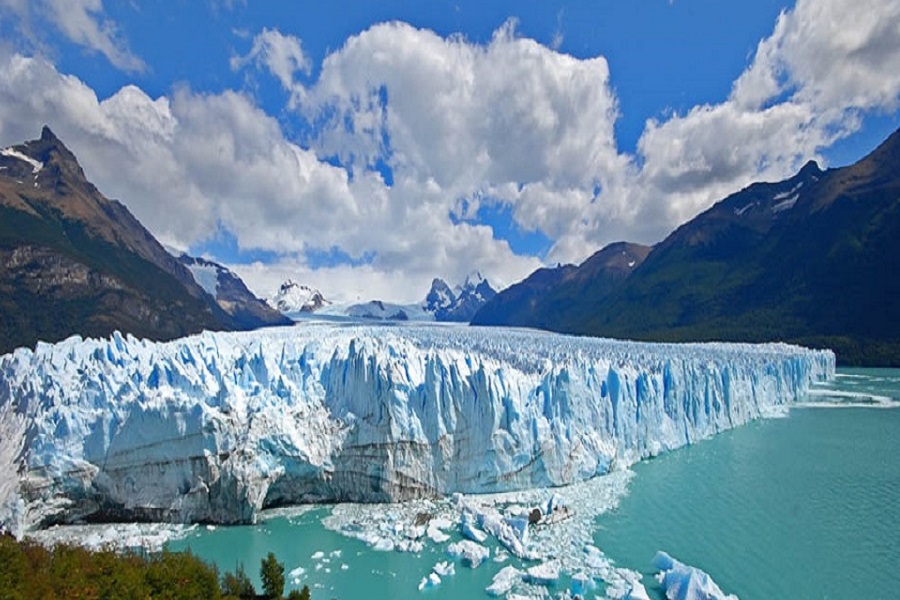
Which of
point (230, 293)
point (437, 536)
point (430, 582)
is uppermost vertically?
point (230, 293)

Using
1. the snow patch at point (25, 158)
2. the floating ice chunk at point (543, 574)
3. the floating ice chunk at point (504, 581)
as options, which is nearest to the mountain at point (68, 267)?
the snow patch at point (25, 158)

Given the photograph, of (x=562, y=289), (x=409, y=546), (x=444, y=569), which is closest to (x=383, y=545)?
(x=409, y=546)

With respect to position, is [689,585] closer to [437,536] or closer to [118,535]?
[437,536]

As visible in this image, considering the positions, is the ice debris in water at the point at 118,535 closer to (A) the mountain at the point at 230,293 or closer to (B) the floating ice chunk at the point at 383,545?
(B) the floating ice chunk at the point at 383,545

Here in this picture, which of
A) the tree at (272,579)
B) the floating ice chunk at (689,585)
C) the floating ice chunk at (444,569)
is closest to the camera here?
the tree at (272,579)

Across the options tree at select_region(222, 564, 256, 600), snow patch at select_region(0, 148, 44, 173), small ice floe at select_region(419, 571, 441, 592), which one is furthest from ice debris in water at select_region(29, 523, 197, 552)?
snow patch at select_region(0, 148, 44, 173)

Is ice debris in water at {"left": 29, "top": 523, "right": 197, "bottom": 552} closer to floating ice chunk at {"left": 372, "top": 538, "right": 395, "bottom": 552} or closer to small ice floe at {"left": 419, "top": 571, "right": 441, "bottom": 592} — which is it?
floating ice chunk at {"left": 372, "top": 538, "right": 395, "bottom": 552}

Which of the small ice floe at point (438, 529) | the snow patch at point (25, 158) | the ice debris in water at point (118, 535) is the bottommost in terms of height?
the small ice floe at point (438, 529)
